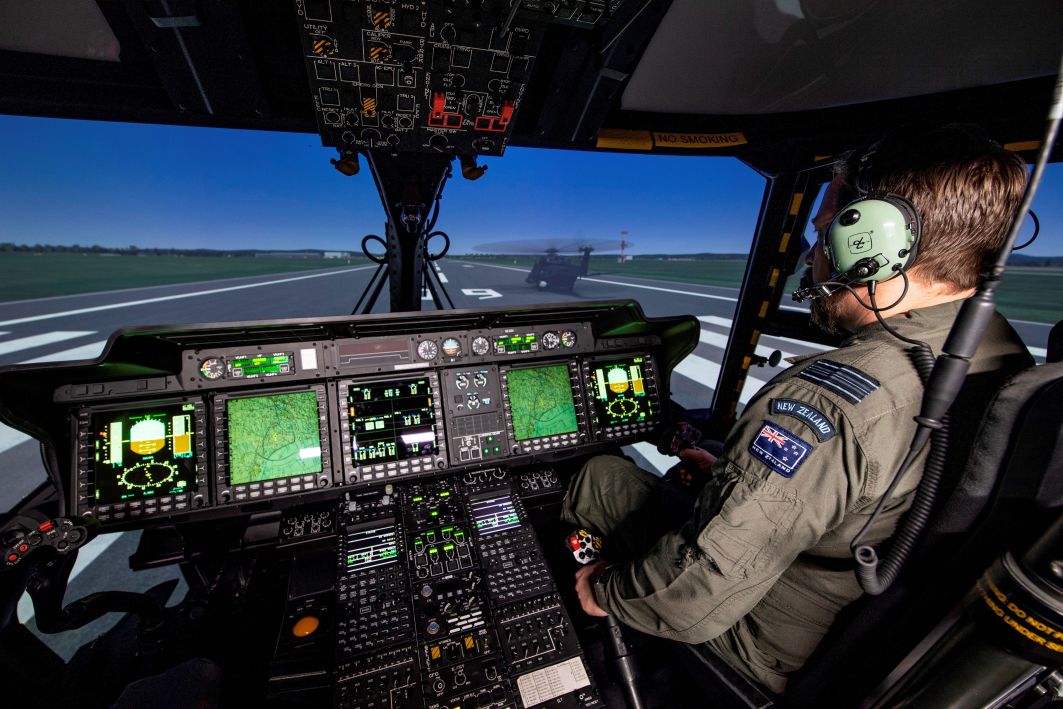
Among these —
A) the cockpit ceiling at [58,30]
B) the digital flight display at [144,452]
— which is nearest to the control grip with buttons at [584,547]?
the digital flight display at [144,452]

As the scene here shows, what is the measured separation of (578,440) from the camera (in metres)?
1.92

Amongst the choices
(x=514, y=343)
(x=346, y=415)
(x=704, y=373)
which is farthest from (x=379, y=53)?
(x=704, y=373)

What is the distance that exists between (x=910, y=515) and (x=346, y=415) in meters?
1.66

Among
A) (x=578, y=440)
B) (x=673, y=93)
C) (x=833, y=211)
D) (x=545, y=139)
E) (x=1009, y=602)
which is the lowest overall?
(x=578, y=440)

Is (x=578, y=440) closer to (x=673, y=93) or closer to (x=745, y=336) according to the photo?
(x=745, y=336)

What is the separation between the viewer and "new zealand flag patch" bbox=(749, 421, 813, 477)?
75 centimetres

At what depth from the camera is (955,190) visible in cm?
80

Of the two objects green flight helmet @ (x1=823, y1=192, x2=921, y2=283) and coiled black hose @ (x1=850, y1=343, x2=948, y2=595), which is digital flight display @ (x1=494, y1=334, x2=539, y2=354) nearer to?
green flight helmet @ (x1=823, y1=192, x2=921, y2=283)

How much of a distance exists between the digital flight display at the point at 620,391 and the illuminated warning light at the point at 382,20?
147 centimetres

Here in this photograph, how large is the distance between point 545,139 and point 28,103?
179 cm

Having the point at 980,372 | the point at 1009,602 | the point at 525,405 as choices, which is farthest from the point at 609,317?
the point at 1009,602

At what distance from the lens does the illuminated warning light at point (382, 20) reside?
41.6 inches

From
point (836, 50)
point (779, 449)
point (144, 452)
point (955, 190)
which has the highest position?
point (836, 50)

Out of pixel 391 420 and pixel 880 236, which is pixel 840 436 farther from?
pixel 391 420
